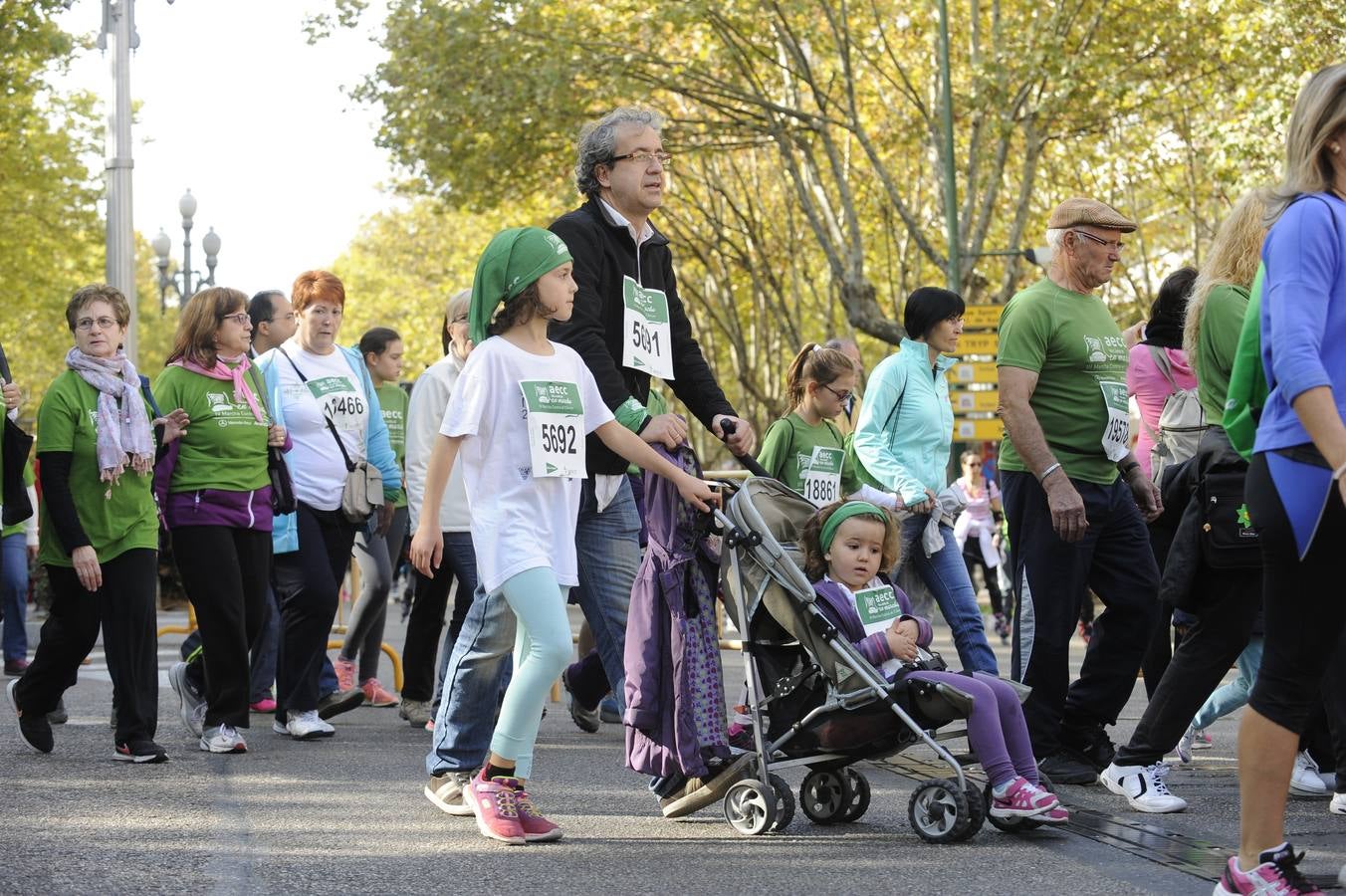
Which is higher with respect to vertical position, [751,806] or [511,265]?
[511,265]

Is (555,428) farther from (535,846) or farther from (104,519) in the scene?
(104,519)

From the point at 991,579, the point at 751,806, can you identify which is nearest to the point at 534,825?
the point at 751,806

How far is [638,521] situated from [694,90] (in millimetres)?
20448

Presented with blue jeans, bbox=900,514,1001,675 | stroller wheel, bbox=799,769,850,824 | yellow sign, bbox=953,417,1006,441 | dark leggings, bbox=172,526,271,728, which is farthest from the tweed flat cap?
A: yellow sign, bbox=953,417,1006,441

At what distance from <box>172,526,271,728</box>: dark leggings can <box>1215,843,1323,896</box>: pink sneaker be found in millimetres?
4562

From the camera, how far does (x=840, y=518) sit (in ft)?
21.0

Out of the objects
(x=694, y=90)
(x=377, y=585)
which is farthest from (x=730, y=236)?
(x=377, y=585)

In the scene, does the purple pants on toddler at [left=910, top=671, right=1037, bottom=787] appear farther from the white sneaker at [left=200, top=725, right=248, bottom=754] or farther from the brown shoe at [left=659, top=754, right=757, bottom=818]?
the white sneaker at [left=200, top=725, right=248, bottom=754]

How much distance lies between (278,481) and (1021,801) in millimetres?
3790

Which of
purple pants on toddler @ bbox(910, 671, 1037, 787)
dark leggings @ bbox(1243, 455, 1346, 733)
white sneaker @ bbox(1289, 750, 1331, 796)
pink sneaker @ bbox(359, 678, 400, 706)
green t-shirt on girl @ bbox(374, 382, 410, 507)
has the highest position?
green t-shirt on girl @ bbox(374, 382, 410, 507)

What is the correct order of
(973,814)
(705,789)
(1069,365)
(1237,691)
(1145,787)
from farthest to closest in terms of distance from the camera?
(1237,691)
(1069,365)
(1145,787)
(705,789)
(973,814)

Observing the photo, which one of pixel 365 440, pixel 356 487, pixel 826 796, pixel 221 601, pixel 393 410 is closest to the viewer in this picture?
pixel 826 796

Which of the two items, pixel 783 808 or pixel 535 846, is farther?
pixel 783 808

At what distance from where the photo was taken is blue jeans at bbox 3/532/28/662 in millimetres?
12039
